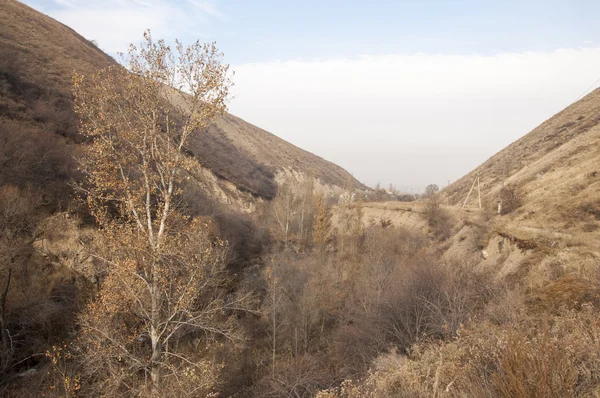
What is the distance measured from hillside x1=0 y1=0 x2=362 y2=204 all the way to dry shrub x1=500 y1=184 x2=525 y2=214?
2049 cm

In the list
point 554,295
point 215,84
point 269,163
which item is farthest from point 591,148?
point 269,163

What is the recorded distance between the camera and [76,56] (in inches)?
1475

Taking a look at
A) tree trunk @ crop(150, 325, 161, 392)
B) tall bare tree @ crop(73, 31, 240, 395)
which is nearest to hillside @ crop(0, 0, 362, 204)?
tall bare tree @ crop(73, 31, 240, 395)

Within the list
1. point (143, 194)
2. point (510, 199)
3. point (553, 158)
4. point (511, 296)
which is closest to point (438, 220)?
point (510, 199)

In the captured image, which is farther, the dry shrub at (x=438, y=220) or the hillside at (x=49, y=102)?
the dry shrub at (x=438, y=220)

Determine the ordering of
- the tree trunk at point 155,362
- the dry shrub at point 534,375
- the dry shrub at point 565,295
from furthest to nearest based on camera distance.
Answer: the dry shrub at point 565,295 → the tree trunk at point 155,362 → the dry shrub at point 534,375

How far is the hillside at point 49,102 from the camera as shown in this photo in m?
17.9

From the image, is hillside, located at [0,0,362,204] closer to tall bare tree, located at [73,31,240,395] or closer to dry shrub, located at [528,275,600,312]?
tall bare tree, located at [73,31,240,395]

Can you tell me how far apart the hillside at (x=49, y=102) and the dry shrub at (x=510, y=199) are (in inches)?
807

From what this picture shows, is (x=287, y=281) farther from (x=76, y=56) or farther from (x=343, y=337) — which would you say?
(x=76, y=56)

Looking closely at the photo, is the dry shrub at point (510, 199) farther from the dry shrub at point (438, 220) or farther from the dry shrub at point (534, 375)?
the dry shrub at point (534, 375)

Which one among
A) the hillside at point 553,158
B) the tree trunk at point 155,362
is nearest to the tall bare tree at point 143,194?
the tree trunk at point 155,362

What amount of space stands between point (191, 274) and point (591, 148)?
3324 centimetres

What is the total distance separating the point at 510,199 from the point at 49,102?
35594mm
